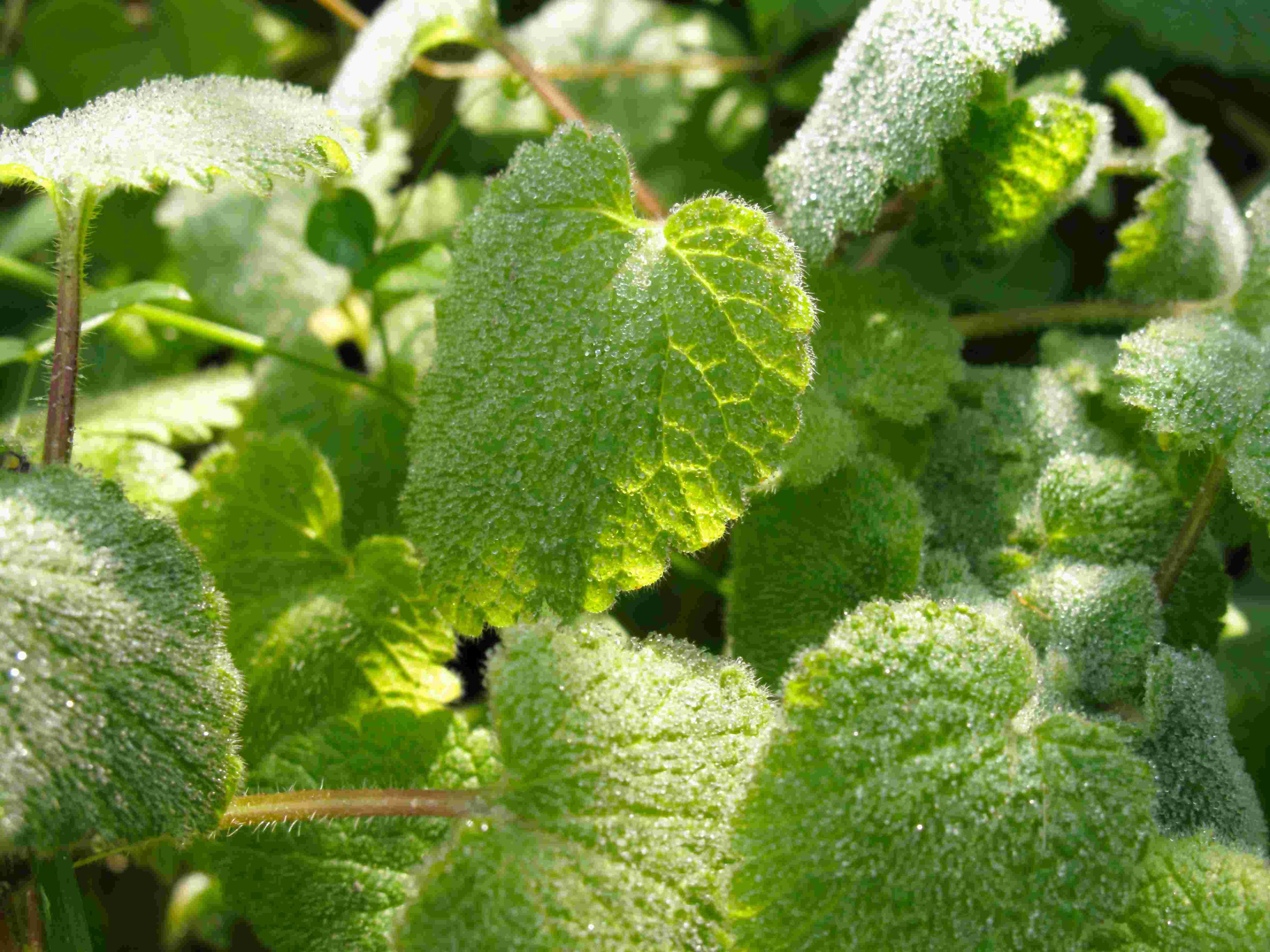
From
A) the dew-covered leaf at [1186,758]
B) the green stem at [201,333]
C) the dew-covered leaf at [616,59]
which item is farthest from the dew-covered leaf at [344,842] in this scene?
the dew-covered leaf at [616,59]

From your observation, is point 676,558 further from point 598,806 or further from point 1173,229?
point 1173,229

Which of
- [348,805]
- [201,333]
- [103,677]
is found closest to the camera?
[103,677]

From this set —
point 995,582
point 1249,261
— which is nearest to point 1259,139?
point 1249,261

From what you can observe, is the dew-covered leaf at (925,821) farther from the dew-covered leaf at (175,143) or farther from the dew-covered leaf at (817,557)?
the dew-covered leaf at (175,143)

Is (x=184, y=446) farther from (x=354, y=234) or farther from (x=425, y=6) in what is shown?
(x=425, y=6)

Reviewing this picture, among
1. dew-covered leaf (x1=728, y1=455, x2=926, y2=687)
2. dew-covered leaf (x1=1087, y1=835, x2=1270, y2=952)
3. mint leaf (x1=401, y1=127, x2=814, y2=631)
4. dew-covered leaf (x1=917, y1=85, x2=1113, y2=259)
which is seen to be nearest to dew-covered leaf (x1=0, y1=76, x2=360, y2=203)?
mint leaf (x1=401, y1=127, x2=814, y2=631)

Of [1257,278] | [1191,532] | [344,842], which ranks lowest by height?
[344,842]

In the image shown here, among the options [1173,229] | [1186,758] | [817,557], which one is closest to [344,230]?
[817,557]
